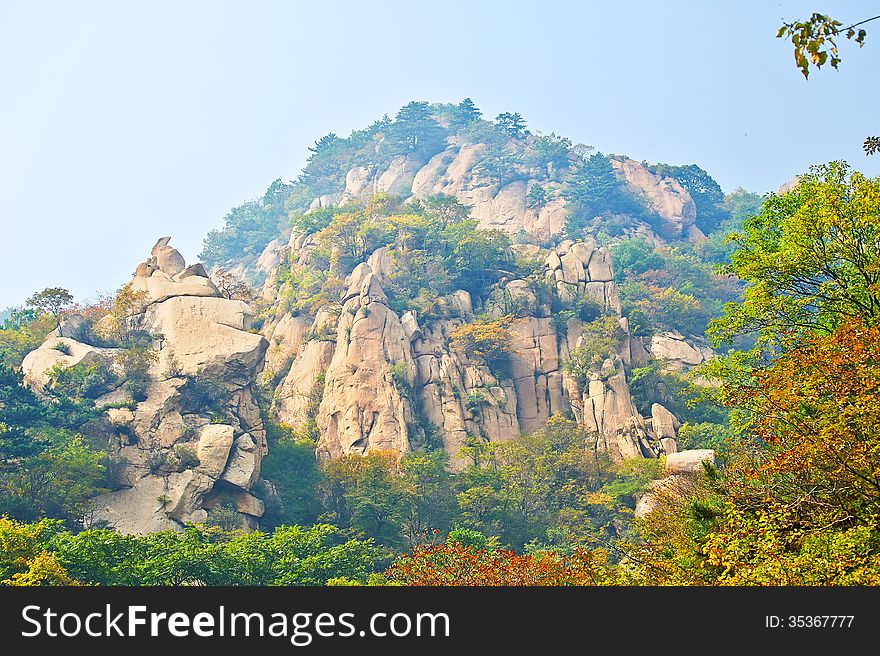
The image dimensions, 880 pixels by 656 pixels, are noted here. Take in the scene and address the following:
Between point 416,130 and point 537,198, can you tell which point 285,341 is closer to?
point 537,198

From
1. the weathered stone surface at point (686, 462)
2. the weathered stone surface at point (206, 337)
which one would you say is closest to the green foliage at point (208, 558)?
the weathered stone surface at point (206, 337)

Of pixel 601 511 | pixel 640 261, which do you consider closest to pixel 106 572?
pixel 601 511

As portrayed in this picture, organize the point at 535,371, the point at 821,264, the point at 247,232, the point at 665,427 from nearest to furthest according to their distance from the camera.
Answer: the point at 821,264
the point at 665,427
the point at 535,371
the point at 247,232

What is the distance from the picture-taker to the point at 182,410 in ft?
112

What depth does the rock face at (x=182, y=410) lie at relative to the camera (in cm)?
3052

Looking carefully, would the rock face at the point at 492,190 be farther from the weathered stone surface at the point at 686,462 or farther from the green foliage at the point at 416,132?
the weathered stone surface at the point at 686,462

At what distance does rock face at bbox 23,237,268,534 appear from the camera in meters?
30.5

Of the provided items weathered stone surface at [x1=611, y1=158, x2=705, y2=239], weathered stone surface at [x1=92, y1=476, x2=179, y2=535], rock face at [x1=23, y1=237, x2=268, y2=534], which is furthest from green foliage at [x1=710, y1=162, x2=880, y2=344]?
weathered stone surface at [x1=611, y1=158, x2=705, y2=239]

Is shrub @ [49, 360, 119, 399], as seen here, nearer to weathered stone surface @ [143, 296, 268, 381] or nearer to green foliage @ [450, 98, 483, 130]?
weathered stone surface @ [143, 296, 268, 381]

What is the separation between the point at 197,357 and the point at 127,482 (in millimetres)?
6728

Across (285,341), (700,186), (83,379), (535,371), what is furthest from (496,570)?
(700,186)

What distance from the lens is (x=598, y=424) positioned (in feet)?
136

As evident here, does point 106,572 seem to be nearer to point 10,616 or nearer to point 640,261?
point 10,616

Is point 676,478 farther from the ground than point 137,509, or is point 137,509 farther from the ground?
point 676,478
